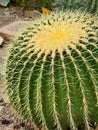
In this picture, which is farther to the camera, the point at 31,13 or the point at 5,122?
the point at 31,13

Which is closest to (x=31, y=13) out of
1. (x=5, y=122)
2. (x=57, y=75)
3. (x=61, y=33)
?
(x=5, y=122)

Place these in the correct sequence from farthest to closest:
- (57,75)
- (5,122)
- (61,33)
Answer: (5,122) → (61,33) → (57,75)

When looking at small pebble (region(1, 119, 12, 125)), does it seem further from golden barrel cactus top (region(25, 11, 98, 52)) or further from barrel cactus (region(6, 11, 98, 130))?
golden barrel cactus top (region(25, 11, 98, 52))

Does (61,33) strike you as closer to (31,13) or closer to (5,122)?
(5,122)

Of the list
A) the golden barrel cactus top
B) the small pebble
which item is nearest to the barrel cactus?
the golden barrel cactus top

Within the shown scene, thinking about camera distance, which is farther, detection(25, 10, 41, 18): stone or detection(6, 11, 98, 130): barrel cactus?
detection(25, 10, 41, 18): stone

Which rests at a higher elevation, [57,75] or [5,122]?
[57,75]

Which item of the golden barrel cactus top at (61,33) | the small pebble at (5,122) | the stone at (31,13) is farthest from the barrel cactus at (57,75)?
the stone at (31,13)

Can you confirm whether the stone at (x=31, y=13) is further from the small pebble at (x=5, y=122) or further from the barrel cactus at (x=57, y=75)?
the barrel cactus at (x=57, y=75)

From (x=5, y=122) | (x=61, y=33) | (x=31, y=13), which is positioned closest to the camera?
(x=61, y=33)
